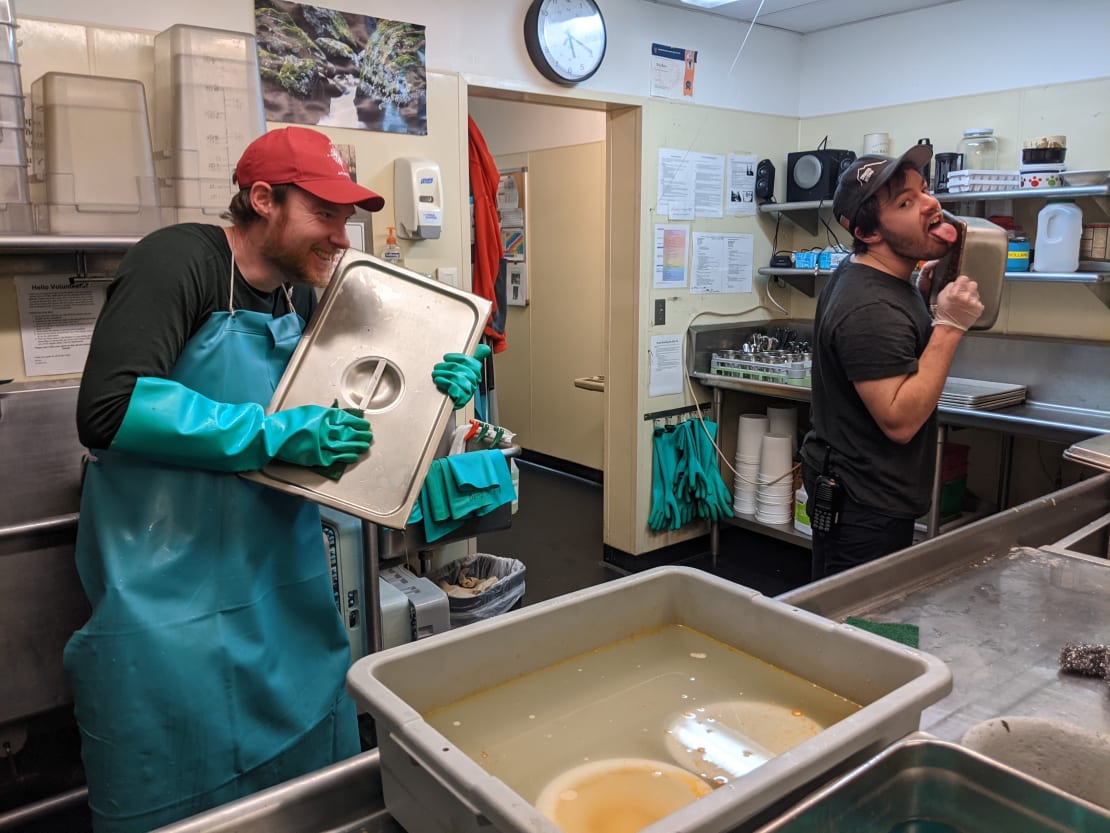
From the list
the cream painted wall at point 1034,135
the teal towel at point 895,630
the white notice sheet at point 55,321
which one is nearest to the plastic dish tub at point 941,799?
the teal towel at point 895,630

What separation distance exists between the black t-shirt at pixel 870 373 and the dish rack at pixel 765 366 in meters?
1.73

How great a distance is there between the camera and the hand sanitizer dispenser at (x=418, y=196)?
109 inches

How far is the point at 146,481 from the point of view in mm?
1352

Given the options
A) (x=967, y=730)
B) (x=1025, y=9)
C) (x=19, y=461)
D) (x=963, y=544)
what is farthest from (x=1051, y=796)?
(x=1025, y=9)

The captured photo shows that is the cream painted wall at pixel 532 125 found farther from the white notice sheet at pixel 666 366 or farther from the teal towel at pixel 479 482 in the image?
the teal towel at pixel 479 482

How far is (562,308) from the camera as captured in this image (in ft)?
17.4

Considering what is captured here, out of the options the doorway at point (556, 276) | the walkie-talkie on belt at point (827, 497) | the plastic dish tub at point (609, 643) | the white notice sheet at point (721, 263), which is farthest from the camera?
the doorway at point (556, 276)

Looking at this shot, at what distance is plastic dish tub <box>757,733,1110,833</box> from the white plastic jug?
288 centimetres

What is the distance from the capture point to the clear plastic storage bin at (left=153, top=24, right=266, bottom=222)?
2.19m

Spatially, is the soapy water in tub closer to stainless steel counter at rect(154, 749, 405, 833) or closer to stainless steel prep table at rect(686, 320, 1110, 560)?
stainless steel counter at rect(154, 749, 405, 833)

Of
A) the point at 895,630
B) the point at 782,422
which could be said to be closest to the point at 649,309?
the point at 782,422

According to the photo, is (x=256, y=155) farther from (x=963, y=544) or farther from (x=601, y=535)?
(x=601, y=535)

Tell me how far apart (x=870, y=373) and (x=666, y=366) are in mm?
2126

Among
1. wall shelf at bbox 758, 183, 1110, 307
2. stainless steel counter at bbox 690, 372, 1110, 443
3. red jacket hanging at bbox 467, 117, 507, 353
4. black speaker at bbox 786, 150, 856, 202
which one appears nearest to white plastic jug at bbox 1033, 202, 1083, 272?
wall shelf at bbox 758, 183, 1110, 307
